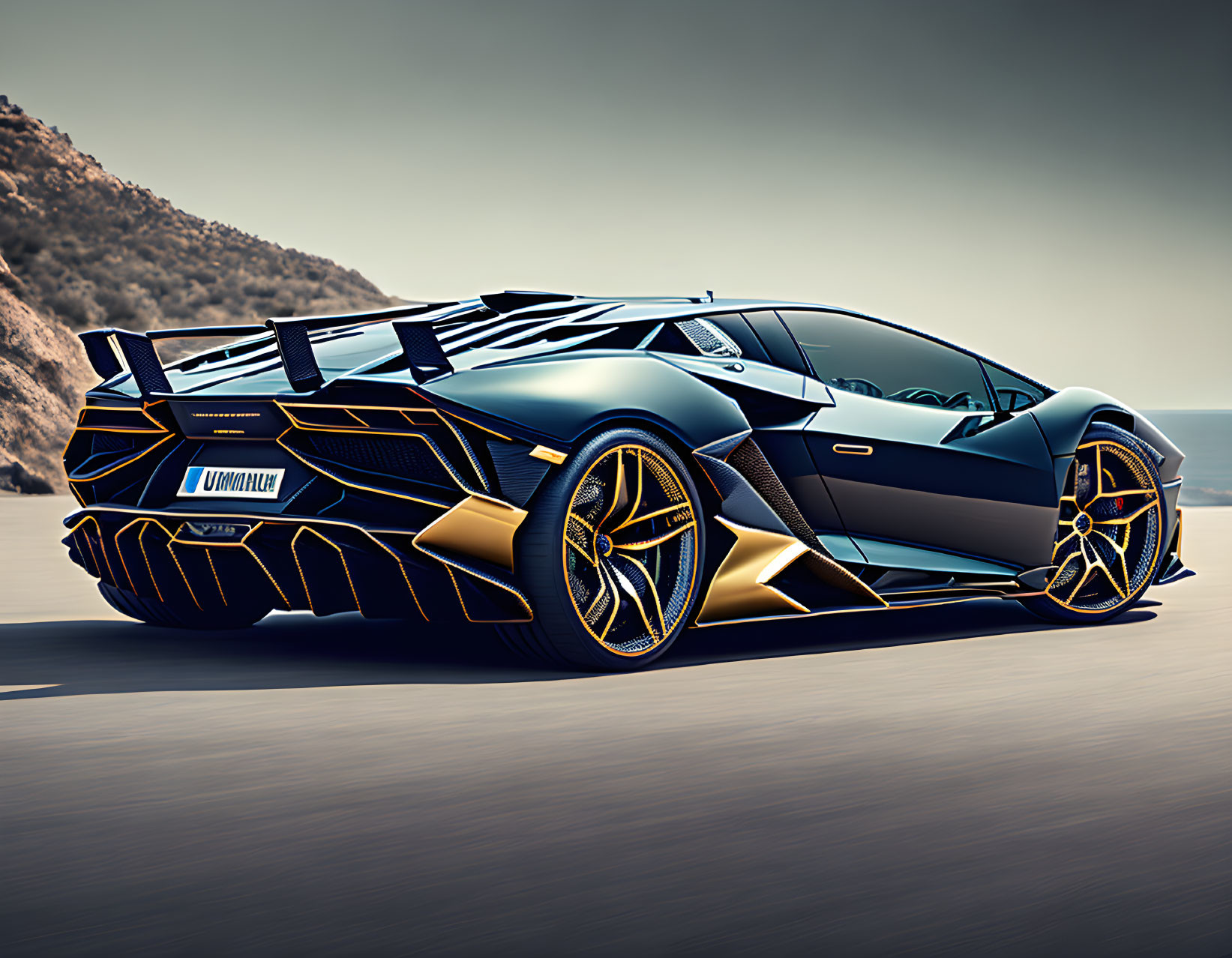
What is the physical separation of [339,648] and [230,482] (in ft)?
3.87

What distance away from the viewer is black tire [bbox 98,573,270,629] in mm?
7051

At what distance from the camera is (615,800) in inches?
159

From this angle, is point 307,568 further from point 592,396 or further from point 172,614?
point 172,614

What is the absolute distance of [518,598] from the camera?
547cm

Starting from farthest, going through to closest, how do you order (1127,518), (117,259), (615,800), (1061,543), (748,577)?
(117,259), (1127,518), (1061,543), (748,577), (615,800)

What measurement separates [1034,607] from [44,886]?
540cm

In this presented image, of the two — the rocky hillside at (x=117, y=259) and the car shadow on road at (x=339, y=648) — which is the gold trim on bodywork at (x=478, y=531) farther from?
the rocky hillside at (x=117, y=259)

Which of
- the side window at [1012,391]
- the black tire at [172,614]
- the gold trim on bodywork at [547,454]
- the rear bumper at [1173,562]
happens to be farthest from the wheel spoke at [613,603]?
the rear bumper at [1173,562]

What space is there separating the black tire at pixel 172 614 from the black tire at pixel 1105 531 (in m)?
3.56

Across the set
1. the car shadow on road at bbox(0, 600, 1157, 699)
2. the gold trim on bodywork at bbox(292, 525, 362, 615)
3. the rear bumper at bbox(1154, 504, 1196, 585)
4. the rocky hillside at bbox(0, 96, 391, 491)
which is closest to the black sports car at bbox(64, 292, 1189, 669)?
the gold trim on bodywork at bbox(292, 525, 362, 615)

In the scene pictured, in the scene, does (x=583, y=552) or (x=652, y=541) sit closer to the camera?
(x=583, y=552)

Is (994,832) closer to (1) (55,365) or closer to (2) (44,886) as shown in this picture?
(2) (44,886)

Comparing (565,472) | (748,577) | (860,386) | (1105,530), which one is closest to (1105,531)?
(1105,530)

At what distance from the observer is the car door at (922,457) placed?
654 centimetres
